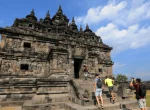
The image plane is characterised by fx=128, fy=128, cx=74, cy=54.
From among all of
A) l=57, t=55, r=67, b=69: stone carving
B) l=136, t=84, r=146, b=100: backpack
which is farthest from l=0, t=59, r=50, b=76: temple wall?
l=136, t=84, r=146, b=100: backpack

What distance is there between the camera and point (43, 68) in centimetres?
1678

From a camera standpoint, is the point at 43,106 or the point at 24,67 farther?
the point at 24,67

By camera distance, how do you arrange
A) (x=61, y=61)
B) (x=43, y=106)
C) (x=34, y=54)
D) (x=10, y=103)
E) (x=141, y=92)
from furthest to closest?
(x=34, y=54) < (x=61, y=61) < (x=10, y=103) < (x=43, y=106) < (x=141, y=92)

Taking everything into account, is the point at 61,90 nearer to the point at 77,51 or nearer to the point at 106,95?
the point at 106,95

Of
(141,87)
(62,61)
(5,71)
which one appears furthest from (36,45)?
(141,87)

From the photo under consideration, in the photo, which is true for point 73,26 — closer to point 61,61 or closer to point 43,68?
point 43,68

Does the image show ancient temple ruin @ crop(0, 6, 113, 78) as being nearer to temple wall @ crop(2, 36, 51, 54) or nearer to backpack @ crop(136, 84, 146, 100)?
temple wall @ crop(2, 36, 51, 54)

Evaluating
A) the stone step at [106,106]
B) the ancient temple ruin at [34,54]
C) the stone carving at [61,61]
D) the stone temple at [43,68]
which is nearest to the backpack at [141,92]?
the stone step at [106,106]

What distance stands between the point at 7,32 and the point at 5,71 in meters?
4.91

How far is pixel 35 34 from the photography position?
17.6 meters

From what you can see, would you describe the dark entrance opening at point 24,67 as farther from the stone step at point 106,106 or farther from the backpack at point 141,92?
the backpack at point 141,92

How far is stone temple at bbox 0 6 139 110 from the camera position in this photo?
8.72 m

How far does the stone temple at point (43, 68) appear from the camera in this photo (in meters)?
8.72

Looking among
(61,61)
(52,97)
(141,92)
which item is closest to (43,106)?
(52,97)
